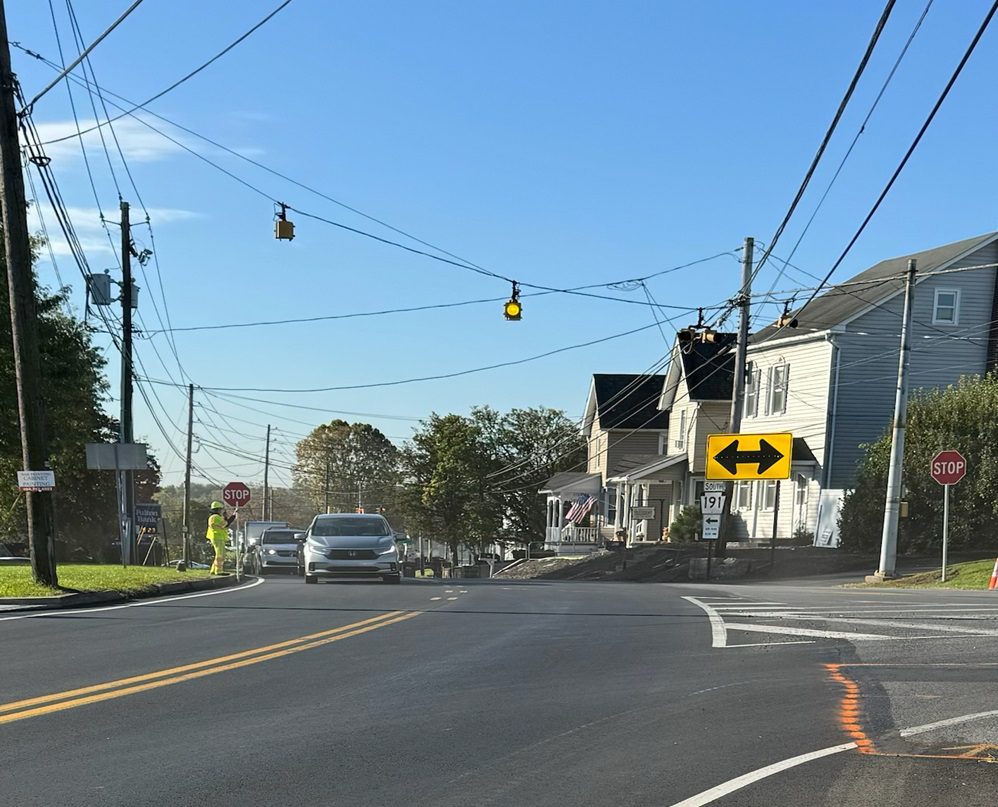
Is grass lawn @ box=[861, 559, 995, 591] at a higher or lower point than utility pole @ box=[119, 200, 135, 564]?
lower

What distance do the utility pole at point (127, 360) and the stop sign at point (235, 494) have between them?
2.82m

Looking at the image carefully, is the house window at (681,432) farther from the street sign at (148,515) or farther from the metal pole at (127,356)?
the metal pole at (127,356)

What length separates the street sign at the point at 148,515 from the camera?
4522cm

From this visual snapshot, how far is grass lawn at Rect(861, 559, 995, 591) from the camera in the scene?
27031 millimetres

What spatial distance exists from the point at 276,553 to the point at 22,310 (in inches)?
790

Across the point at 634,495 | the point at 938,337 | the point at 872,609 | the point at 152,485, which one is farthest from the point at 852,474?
the point at 152,485

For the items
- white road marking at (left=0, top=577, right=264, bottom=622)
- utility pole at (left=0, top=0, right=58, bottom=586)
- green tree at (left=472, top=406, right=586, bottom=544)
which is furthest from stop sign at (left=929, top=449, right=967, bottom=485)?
green tree at (left=472, top=406, right=586, bottom=544)

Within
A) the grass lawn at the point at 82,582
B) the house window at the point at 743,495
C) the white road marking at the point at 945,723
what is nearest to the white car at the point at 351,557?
the grass lawn at the point at 82,582

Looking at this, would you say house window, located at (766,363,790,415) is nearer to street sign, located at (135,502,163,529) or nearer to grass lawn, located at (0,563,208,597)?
street sign, located at (135,502,163,529)

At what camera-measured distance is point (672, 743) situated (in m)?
7.71

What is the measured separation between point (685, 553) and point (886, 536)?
1309 cm

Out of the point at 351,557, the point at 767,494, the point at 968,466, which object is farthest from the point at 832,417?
the point at 351,557

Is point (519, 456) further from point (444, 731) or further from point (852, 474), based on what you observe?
point (444, 731)

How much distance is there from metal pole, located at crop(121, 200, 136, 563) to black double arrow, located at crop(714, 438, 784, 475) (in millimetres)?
16386
